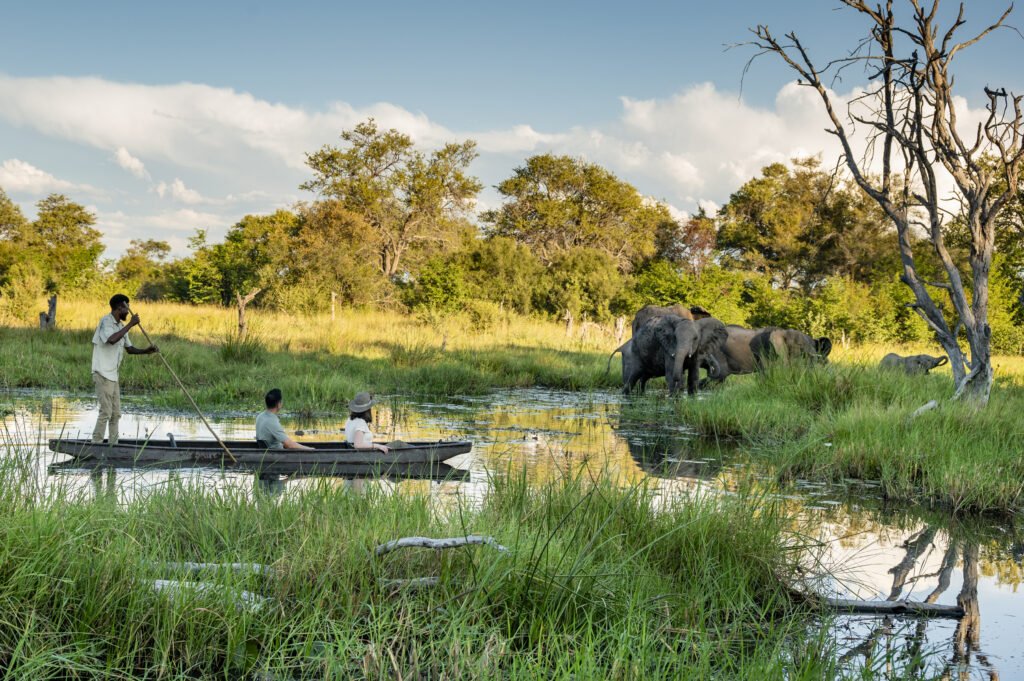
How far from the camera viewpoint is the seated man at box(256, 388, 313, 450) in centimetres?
782

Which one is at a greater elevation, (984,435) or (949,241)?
(949,241)

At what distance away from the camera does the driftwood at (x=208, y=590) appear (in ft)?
10.6

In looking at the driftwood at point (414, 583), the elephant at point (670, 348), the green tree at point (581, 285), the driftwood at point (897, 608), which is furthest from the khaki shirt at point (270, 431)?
the green tree at point (581, 285)

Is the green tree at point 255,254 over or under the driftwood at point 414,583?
over

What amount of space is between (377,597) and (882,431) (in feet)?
22.1

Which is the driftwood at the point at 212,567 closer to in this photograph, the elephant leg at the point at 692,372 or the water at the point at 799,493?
the water at the point at 799,493

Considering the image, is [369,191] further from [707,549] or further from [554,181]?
[707,549]

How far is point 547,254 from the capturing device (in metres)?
43.9

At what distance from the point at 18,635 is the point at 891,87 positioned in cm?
1064

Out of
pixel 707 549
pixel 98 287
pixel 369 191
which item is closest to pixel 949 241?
pixel 369 191

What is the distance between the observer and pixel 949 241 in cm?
2797

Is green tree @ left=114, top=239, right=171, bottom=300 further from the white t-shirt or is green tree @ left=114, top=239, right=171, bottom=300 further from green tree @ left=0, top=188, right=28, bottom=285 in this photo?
the white t-shirt

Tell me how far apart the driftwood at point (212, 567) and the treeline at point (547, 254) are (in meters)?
24.5

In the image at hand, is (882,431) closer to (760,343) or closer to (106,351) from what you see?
(106,351)
